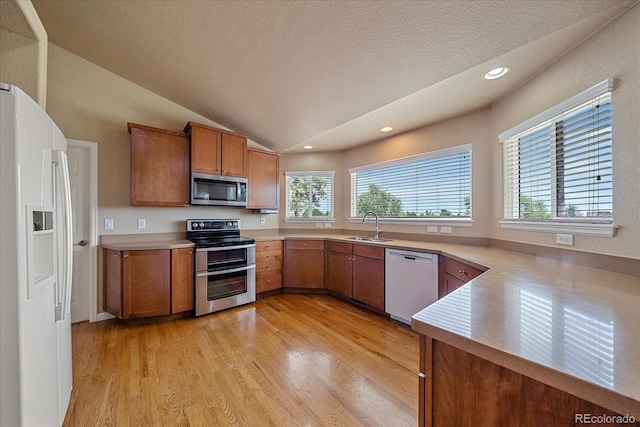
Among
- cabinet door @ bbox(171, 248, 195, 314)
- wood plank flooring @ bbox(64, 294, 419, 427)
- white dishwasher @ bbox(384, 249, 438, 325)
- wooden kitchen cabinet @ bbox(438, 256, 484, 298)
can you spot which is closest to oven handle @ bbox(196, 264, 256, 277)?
cabinet door @ bbox(171, 248, 195, 314)

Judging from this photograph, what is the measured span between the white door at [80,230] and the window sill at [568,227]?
174 inches

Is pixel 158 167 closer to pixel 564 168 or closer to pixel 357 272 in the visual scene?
pixel 357 272

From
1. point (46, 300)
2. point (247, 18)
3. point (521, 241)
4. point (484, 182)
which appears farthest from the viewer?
point (484, 182)

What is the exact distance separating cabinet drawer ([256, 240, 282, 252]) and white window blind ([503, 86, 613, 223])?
283 centimetres

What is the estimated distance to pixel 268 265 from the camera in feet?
12.0

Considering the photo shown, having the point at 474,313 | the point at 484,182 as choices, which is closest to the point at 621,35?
the point at 484,182

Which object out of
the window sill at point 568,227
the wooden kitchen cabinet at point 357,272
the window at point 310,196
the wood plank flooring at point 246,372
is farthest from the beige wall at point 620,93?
the window at point 310,196

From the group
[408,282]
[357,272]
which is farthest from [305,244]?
[408,282]

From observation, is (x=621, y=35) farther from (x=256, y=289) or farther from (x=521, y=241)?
(x=256, y=289)

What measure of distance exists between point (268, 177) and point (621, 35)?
3.61 metres

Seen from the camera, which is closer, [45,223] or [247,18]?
[45,223]

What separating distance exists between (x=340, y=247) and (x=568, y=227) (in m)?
2.35

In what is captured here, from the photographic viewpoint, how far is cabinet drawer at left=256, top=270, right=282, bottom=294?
354 centimetres

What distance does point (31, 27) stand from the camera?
5.00 feet
